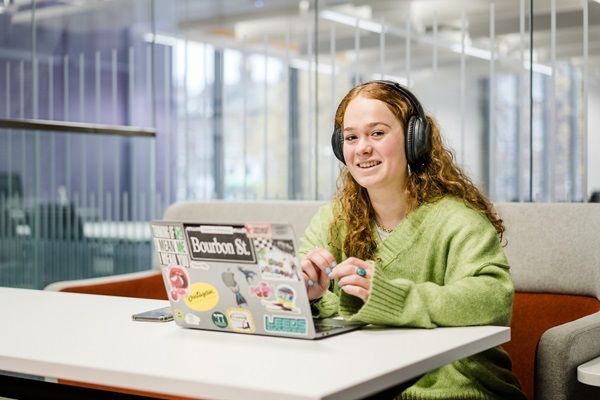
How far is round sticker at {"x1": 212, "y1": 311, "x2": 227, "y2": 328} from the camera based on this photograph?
188 cm

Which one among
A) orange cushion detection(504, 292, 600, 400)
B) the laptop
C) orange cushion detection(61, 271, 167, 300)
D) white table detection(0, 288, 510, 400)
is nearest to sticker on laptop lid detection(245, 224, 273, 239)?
the laptop

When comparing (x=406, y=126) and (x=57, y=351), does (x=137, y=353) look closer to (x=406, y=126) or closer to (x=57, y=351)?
(x=57, y=351)

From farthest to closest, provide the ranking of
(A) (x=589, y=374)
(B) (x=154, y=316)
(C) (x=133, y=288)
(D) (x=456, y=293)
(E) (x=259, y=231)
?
(C) (x=133, y=288)
(A) (x=589, y=374)
(B) (x=154, y=316)
(D) (x=456, y=293)
(E) (x=259, y=231)

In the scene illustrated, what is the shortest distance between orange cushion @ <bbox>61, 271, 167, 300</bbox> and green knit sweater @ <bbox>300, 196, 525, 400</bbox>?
138 cm

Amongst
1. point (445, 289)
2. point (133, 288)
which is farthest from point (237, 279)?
point (133, 288)

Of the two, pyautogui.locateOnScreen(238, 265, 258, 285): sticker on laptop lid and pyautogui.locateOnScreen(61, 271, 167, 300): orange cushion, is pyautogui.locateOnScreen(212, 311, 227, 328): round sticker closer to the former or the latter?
pyautogui.locateOnScreen(238, 265, 258, 285): sticker on laptop lid

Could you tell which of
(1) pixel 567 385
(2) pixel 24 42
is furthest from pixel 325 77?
(1) pixel 567 385

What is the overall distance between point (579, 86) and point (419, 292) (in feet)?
6.93

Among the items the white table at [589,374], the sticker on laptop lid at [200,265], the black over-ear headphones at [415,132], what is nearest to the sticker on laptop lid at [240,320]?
the sticker on laptop lid at [200,265]

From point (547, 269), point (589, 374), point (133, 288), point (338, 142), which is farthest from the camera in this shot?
point (133, 288)

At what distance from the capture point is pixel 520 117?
12.7 ft

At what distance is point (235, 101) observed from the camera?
4.90 meters

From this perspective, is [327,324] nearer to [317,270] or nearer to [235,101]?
[317,270]

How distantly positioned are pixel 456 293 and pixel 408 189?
1.36 feet
